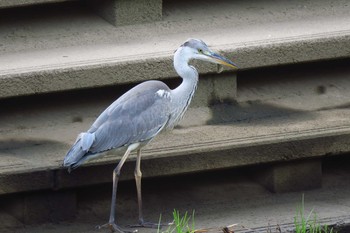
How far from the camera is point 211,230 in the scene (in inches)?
233

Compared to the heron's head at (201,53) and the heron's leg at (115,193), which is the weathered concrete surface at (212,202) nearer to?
the heron's leg at (115,193)

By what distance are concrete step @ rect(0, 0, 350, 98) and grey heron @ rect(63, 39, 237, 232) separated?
1.32ft

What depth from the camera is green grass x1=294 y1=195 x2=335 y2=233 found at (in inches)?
220

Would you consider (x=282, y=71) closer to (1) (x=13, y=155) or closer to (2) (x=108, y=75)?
(2) (x=108, y=75)

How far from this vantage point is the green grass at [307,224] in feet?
18.4

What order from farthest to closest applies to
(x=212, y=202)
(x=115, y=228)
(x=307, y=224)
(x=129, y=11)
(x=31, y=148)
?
(x=129, y=11) < (x=212, y=202) < (x=31, y=148) < (x=115, y=228) < (x=307, y=224)

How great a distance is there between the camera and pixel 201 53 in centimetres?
615

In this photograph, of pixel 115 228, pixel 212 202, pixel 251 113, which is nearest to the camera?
pixel 115 228

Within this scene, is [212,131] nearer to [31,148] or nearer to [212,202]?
[212,202]

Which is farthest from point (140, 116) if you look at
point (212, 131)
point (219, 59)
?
point (212, 131)

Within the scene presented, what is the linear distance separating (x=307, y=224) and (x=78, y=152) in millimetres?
1294

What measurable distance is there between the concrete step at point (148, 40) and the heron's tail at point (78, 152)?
1.88ft

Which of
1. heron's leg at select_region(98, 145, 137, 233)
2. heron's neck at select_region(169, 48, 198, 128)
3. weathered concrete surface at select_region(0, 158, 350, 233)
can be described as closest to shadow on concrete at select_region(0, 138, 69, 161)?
weathered concrete surface at select_region(0, 158, 350, 233)

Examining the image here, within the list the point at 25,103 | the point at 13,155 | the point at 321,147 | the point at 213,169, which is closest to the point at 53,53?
the point at 25,103
